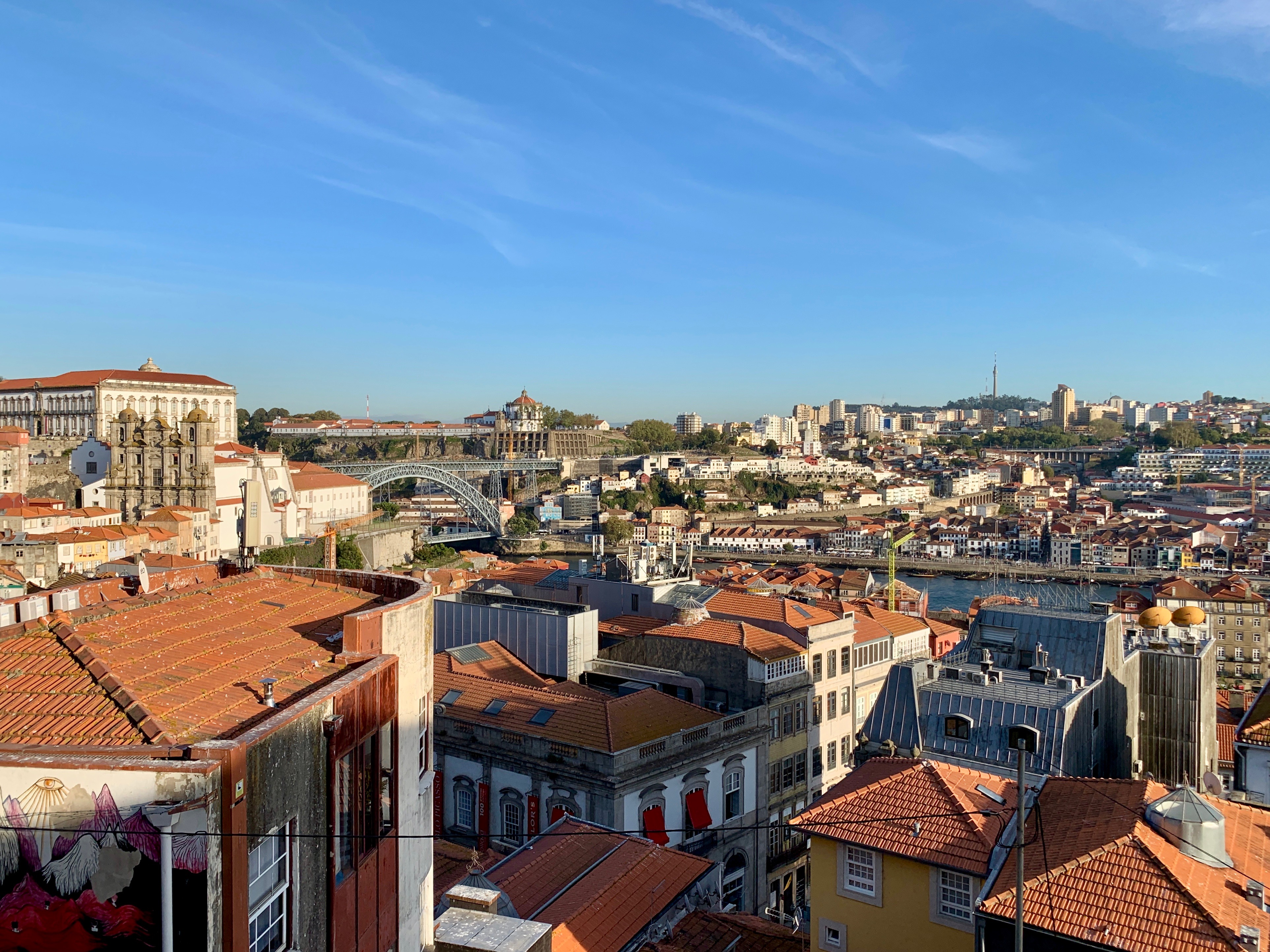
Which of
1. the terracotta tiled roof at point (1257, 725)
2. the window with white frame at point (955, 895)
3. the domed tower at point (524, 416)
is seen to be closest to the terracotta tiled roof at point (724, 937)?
the window with white frame at point (955, 895)

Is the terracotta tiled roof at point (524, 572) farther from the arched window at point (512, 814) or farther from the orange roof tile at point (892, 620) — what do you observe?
the arched window at point (512, 814)

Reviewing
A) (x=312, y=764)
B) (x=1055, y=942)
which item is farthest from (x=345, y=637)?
(x=1055, y=942)

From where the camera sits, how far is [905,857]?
5547 mm

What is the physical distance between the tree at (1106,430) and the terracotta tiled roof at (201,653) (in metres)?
125

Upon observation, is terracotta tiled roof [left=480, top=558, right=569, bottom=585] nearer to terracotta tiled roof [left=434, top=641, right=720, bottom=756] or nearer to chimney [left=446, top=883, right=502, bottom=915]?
terracotta tiled roof [left=434, top=641, right=720, bottom=756]

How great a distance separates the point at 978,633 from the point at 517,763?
5.31 meters

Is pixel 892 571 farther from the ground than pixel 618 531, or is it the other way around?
pixel 892 571

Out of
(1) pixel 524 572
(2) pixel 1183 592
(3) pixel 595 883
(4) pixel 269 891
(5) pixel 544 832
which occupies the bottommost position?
(2) pixel 1183 592

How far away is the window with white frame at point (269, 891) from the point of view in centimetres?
285

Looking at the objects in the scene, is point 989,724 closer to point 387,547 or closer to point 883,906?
point 883,906

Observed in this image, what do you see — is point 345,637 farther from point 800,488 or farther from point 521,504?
point 800,488

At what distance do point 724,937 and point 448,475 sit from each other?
159 feet

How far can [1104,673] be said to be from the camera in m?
8.96

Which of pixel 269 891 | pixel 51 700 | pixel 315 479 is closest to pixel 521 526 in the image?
pixel 315 479
